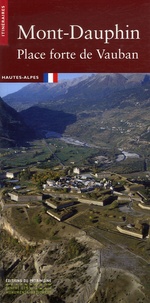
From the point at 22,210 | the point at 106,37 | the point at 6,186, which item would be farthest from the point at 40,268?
the point at 6,186

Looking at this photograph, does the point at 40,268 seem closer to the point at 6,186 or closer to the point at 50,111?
the point at 6,186

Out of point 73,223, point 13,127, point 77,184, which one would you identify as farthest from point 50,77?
point 13,127

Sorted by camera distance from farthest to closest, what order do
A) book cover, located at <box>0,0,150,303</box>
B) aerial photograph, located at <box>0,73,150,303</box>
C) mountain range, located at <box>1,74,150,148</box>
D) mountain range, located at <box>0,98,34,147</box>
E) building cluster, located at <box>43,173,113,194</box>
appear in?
mountain range, located at <box>1,74,150,148</box>, mountain range, located at <box>0,98,34,147</box>, building cluster, located at <box>43,173,113,194</box>, aerial photograph, located at <box>0,73,150,303</box>, book cover, located at <box>0,0,150,303</box>

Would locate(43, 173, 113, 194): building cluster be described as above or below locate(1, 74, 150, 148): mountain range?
below

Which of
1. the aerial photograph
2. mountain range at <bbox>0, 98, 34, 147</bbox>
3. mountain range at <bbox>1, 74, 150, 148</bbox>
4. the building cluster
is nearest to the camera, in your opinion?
the aerial photograph

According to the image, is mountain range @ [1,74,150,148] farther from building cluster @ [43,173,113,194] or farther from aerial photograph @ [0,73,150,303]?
building cluster @ [43,173,113,194]

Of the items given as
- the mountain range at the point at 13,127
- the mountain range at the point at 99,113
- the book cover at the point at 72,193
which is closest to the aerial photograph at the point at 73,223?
the book cover at the point at 72,193

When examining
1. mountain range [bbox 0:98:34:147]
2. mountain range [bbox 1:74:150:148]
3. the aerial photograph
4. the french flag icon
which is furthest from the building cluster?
mountain range [bbox 0:98:34:147]
